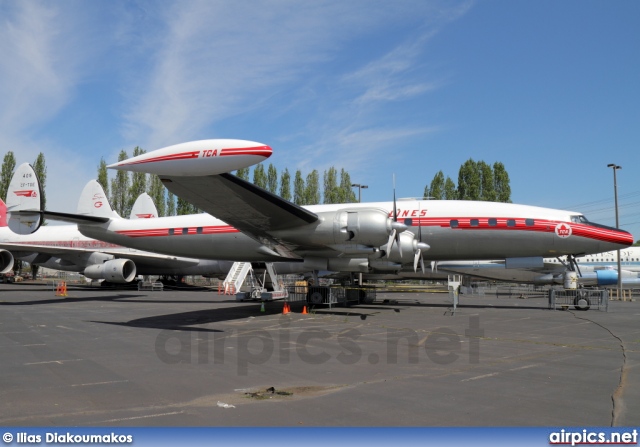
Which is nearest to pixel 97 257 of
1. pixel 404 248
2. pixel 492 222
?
pixel 404 248

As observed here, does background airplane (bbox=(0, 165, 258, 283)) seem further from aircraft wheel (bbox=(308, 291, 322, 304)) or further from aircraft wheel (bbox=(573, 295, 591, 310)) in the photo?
aircraft wheel (bbox=(573, 295, 591, 310))

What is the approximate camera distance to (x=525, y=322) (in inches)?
637

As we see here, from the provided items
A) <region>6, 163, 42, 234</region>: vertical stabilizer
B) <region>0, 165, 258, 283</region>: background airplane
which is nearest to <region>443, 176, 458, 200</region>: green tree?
<region>0, 165, 258, 283</region>: background airplane

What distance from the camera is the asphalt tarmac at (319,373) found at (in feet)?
18.8

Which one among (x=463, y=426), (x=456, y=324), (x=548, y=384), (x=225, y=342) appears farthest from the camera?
(x=456, y=324)

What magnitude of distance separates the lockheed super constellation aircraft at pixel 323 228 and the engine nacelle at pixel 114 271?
897 cm

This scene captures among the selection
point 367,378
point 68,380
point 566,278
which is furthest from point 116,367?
point 566,278

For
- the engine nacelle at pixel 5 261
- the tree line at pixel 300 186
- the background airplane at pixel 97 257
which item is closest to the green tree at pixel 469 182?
the tree line at pixel 300 186

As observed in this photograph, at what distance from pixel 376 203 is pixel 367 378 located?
14.6 metres

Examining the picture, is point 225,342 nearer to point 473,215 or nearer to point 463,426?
point 463,426

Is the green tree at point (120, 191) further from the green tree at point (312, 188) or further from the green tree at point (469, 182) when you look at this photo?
the green tree at point (469, 182)

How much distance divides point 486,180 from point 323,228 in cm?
4987

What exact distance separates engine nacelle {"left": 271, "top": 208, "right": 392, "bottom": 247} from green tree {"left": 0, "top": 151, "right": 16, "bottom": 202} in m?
67.1

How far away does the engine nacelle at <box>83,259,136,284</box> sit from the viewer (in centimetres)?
3441
